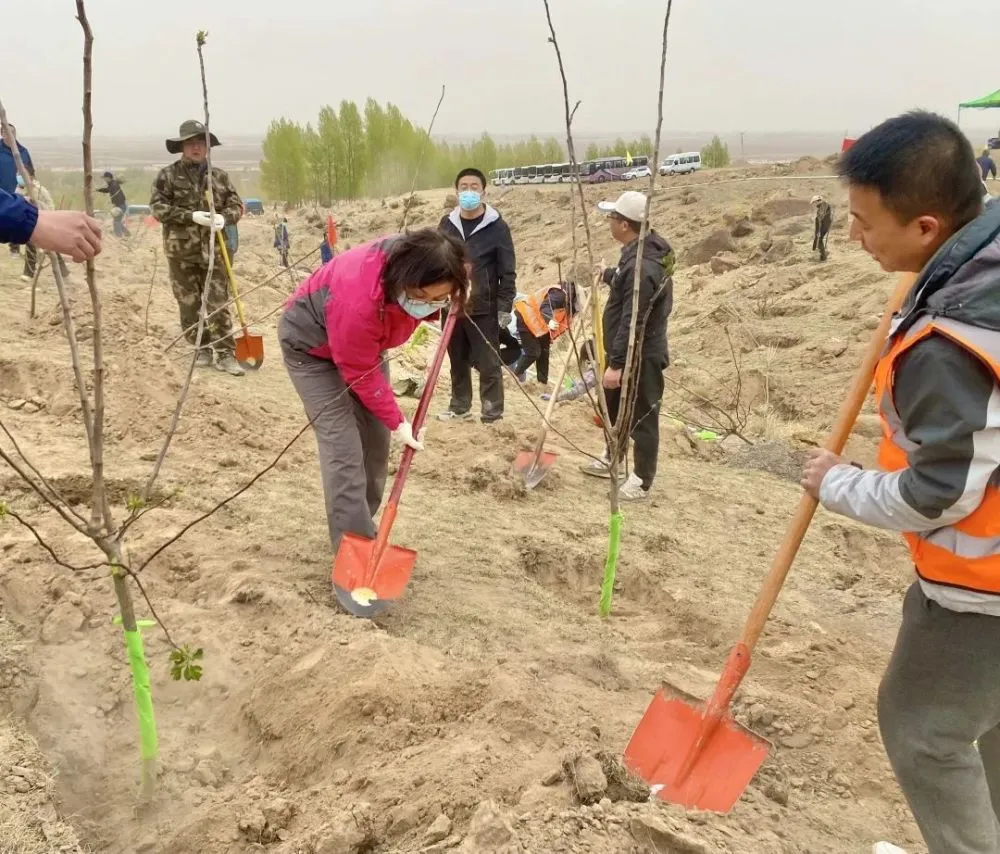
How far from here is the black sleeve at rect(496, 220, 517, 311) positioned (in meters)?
5.39

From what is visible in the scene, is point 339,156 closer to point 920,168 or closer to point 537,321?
point 537,321

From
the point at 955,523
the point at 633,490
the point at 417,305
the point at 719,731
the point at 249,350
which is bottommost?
the point at 633,490

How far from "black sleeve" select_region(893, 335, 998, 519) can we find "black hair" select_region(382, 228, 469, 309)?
1581mm

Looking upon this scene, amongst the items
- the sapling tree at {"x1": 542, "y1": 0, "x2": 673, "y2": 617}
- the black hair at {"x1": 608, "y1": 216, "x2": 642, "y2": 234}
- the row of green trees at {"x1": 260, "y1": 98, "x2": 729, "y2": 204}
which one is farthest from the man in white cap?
the row of green trees at {"x1": 260, "y1": 98, "x2": 729, "y2": 204}

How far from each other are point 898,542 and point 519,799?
3158mm

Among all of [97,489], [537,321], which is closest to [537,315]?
[537,321]

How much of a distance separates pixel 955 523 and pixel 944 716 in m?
0.39

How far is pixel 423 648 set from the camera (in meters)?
2.66

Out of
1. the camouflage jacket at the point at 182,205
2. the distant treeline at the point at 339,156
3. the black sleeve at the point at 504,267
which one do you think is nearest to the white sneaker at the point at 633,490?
the black sleeve at the point at 504,267

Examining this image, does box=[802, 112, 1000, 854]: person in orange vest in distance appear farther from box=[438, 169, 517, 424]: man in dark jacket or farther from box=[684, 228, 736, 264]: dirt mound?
box=[684, 228, 736, 264]: dirt mound

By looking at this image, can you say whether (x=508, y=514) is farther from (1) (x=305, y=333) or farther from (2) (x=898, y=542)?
(2) (x=898, y=542)

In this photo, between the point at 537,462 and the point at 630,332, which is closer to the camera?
the point at 630,332

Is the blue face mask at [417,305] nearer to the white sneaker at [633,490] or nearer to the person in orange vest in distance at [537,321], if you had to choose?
the white sneaker at [633,490]

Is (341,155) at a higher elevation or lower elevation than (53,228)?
higher
